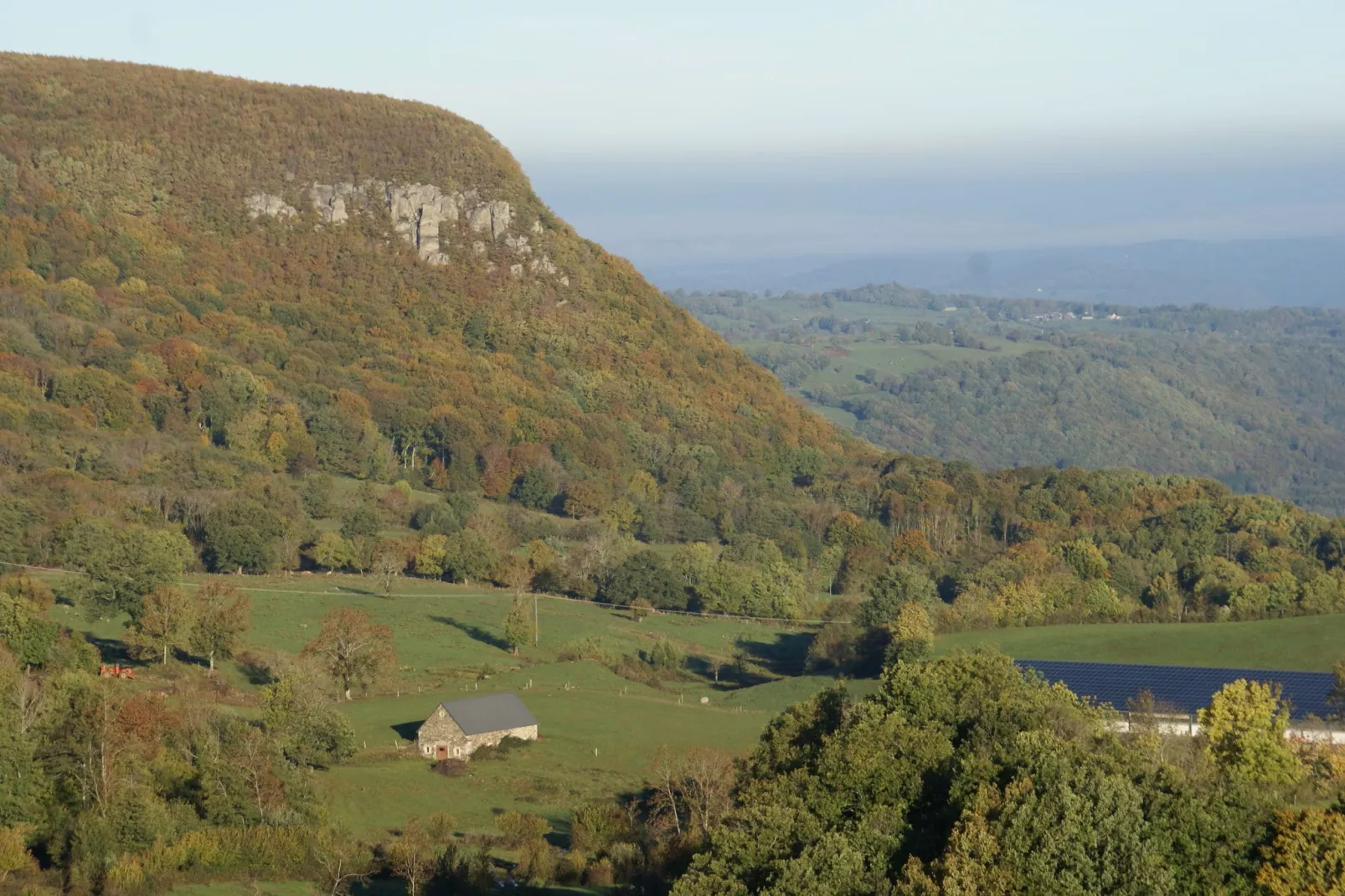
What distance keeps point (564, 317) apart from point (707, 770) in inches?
3783

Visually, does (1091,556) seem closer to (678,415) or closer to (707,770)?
(678,415)

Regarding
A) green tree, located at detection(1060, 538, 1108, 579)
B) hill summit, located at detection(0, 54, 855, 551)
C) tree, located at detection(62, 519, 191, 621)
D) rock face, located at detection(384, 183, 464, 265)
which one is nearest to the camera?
tree, located at detection(62, 519, 191, 621)

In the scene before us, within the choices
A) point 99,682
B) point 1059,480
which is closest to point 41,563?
point 99,682

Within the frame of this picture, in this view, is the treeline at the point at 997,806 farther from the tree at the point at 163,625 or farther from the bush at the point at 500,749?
the tree at the point at 163,625

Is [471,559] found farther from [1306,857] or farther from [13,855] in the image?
[1306,857]

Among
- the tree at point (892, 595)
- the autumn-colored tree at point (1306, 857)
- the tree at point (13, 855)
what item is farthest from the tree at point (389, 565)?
the autumn-colored tree at point (1306, 857)

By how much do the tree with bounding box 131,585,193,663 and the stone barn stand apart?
9380 millimetres

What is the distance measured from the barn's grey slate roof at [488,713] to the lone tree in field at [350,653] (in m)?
4.16

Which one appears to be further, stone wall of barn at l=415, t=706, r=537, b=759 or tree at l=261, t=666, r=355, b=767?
stone wall of barn at l=415, t=706, r=537, b=759

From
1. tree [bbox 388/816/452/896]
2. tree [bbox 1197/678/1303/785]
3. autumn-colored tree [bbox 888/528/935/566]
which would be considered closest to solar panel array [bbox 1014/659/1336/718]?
tree [bbox 1197/678/1303/785]

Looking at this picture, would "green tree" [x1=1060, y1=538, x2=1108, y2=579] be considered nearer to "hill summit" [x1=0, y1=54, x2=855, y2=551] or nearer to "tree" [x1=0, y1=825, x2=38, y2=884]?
"hill summit" [x1=0, y1=54, x2=855, y2=551]

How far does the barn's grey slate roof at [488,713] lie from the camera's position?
4775 cm

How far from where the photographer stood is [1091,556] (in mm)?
92750

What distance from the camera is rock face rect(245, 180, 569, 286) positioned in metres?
132
